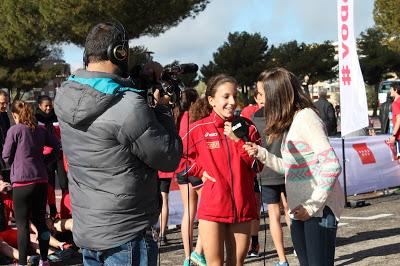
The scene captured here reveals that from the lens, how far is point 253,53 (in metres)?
66.9

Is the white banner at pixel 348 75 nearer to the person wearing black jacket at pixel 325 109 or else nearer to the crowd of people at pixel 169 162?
the person wearing black jacket at pixel 325 109

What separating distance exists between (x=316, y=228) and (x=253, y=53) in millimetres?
63412

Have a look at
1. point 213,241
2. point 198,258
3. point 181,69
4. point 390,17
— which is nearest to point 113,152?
point 181,69

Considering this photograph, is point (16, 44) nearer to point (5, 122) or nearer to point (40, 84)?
point (40, 84)

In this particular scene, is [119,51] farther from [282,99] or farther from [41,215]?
[41,215]

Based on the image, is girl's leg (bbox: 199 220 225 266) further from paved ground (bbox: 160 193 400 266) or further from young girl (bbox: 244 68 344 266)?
paved ground (bbox: 160 193 400 266)

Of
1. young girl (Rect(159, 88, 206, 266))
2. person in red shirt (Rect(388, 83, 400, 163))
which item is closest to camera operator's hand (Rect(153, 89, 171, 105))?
young girl (Rect(159, 88, 206, 266))

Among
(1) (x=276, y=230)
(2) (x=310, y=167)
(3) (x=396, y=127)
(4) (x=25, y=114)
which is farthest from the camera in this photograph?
(3) (x=396, y=127)

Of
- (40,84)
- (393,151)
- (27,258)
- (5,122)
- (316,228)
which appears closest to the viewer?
(316,228)

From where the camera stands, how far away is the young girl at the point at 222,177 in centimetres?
523

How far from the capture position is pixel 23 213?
725cm

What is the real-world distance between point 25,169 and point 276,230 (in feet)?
8.52

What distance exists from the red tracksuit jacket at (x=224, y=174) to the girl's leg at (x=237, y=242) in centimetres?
7

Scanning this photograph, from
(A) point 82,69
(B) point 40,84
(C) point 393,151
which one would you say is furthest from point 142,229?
(B) point 40,84
